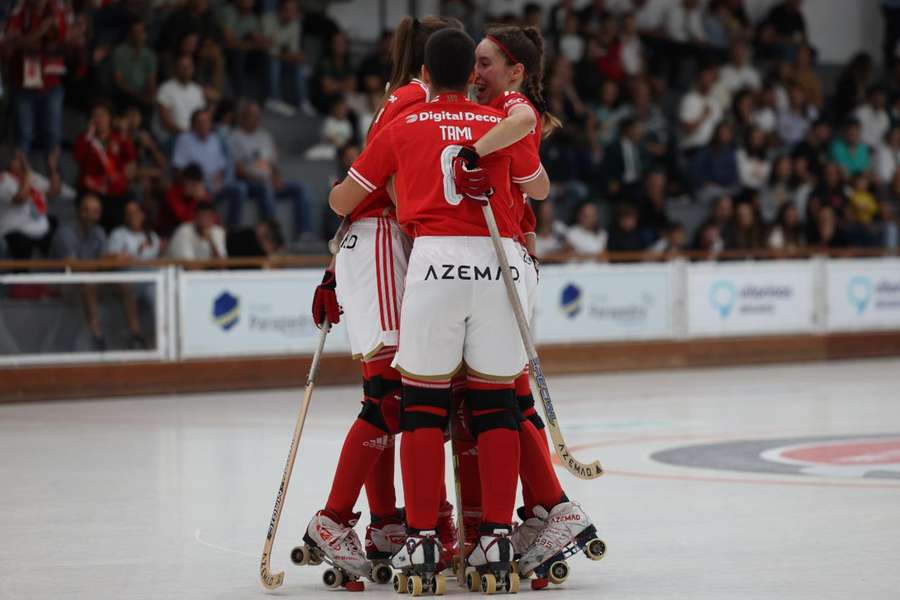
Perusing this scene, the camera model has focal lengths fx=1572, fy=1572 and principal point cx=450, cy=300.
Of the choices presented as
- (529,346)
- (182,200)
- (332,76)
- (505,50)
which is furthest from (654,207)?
(529,346)

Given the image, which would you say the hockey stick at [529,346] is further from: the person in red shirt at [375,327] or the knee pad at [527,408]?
the person in red shirt at [375,327]

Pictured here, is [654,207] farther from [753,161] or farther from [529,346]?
[529,346]

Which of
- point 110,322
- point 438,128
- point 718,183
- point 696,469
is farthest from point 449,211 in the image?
point 718,183

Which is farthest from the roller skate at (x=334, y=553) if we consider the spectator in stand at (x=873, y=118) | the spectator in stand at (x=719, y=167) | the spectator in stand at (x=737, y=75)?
the spectator in stand at (x=873, y=118)

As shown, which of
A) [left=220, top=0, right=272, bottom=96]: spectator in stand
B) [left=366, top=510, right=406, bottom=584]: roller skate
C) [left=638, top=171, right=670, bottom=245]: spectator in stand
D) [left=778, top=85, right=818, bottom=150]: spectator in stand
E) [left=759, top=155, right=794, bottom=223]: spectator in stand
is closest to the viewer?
[left=366, top=510, right=406, bottom=584]: roller skate

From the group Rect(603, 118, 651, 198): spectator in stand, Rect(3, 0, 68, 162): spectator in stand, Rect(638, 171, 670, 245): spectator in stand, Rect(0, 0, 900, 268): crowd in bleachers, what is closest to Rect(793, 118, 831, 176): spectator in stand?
Rect(0, 0, 900, 268): crowd in bleachers

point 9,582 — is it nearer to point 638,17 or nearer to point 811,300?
point 811,300

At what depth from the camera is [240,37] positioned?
18.1 metres

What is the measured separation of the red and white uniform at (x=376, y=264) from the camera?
5.61 metres

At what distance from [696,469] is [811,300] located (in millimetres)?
9740

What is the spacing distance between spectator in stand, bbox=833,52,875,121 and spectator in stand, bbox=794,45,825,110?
1.10 ft

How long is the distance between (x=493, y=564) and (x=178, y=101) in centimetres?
1217

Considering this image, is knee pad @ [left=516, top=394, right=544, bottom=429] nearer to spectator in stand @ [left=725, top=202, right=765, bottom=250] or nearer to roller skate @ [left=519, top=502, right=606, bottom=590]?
roller skate @ [left=519, top=502, right=606, bottom=590]

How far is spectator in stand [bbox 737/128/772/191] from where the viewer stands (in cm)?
2080
